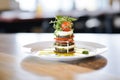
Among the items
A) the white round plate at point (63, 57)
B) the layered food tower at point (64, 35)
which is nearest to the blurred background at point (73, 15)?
the white round plate at point (63, 57)

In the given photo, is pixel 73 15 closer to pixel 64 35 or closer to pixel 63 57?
pixel 64 35

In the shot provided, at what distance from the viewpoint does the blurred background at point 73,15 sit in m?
3.93

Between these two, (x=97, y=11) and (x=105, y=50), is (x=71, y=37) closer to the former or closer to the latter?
(x=105, y=50)

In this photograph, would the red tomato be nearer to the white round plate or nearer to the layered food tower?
the layered food tower

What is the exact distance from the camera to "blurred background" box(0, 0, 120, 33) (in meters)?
3.93

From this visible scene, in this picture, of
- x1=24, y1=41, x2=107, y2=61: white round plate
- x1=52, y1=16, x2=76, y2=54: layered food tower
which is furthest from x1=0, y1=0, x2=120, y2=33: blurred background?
x1=52, y1=16, x2=76, y2=54: layered food tower

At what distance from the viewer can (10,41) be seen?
6.10 ft

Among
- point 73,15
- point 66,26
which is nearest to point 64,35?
point 66,26

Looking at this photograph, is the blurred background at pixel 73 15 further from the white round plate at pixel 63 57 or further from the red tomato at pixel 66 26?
the red tomato at pixel 66 26

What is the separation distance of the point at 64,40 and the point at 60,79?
1.12 feet

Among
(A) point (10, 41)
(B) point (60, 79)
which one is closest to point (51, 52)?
(B) point (60, 79)

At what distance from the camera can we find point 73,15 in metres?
4.12

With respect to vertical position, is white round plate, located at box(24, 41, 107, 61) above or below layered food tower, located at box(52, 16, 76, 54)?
below

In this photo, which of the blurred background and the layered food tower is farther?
the blurred background
